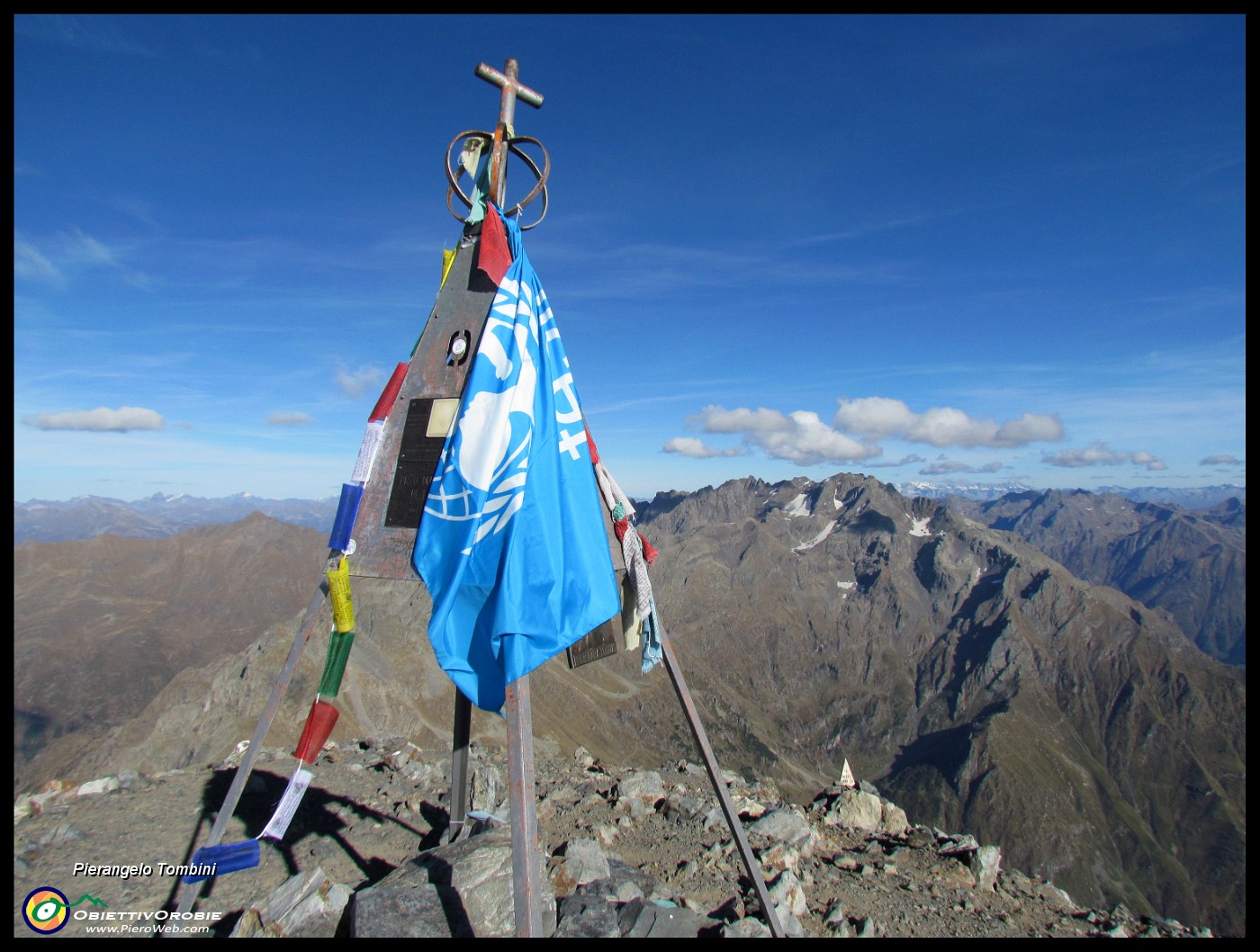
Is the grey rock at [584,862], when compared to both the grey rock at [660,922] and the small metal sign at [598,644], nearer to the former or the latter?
the grey rock at [660,922]

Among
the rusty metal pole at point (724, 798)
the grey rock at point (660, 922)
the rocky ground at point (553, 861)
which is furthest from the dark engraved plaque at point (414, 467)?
the grey rock at point (660, 922)

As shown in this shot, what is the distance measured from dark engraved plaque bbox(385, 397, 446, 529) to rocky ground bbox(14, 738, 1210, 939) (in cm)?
382

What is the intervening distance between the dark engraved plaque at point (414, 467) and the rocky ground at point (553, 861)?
3.82 metres

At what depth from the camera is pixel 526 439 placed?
6.36 meters

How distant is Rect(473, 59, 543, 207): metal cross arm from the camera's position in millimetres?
7203

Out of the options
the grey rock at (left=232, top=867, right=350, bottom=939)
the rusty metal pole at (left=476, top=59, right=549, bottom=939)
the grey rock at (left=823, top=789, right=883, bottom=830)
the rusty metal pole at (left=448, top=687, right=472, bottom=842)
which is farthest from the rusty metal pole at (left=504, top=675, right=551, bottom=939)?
the grey rock at (left=823, top=789, right=883, bottom=830)

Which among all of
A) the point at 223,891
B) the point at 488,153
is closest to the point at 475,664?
the point at 223,891

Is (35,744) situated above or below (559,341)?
below

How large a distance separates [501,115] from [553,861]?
899 centimetres

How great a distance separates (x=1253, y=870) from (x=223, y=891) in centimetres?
1111

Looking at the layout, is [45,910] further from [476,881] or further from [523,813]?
[523,813]
